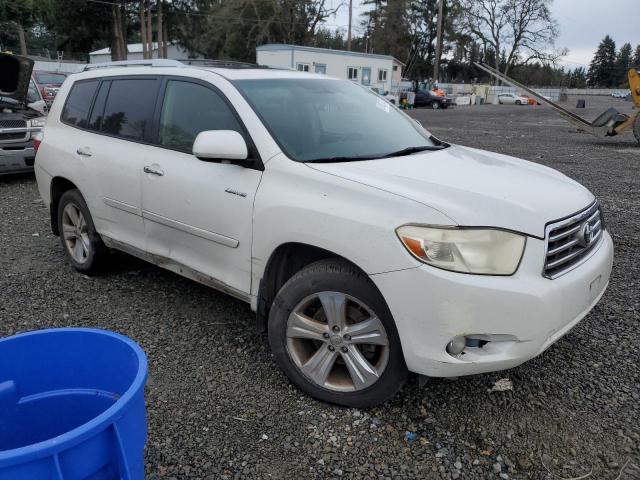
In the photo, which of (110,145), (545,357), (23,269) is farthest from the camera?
(23,269)

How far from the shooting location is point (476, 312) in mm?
2354

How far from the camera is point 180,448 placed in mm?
2541

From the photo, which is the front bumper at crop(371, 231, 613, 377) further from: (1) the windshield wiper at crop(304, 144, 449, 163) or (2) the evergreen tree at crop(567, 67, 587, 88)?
(2) the evergreen tree at crop(567, 67, 587, 88)

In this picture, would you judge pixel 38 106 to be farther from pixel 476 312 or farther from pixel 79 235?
pixel 476 312

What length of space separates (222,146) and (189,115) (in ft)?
2.50

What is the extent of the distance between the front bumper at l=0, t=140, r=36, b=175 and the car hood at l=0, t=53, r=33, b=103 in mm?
4643

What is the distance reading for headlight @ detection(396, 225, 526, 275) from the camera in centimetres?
239

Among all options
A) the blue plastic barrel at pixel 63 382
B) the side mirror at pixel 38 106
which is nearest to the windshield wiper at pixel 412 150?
the blue plastic barrel at pixel 63 382

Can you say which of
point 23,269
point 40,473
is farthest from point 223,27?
point 40,473

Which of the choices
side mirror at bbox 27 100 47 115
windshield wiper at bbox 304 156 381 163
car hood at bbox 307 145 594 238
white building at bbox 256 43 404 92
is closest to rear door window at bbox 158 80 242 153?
windshield wiper at bbox 304 156 381 163

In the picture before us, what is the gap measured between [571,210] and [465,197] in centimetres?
63

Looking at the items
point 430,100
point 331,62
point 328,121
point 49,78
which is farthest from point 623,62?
point 328,121

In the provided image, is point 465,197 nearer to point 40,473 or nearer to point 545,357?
point 545,357

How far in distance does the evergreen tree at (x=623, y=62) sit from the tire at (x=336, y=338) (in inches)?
4547
